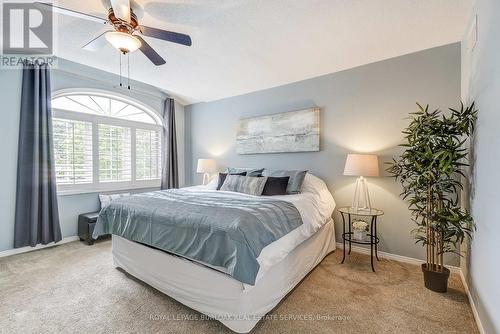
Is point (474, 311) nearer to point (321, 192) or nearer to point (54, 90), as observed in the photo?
point (321, 192)

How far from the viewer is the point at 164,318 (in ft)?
5.97

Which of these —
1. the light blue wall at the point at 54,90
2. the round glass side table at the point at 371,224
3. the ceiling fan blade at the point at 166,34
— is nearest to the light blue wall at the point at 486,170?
the round glass side table at the point at 371,224

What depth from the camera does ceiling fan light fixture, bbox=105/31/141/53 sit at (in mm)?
1890

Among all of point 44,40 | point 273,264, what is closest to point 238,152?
point 273,264

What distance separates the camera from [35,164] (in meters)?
3.14

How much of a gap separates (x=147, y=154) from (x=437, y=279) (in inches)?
189

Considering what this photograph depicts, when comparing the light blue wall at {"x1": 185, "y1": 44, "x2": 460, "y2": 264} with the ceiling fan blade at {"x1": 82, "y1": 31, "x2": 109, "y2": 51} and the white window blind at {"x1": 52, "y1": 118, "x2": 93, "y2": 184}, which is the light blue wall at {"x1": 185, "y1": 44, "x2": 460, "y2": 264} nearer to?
the ceiling fan blade at {"x1": 82, "y1": 31, "x2": 109, "y2": 51}

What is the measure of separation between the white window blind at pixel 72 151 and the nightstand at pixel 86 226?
599 mm

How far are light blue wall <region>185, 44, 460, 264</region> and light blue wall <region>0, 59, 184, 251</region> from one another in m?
2.61

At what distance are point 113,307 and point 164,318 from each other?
498mm

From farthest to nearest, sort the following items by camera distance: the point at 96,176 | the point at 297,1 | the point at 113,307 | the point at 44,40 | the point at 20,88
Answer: the point at 96,176
the point at 20,88
the point at 44,40
the point at 297,1
the point at 113,307

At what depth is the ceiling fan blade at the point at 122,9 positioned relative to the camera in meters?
1.76

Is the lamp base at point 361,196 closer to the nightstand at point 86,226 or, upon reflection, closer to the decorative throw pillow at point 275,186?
the decorative throw pillow at point 275,186

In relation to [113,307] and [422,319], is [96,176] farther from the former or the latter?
[422,319]
